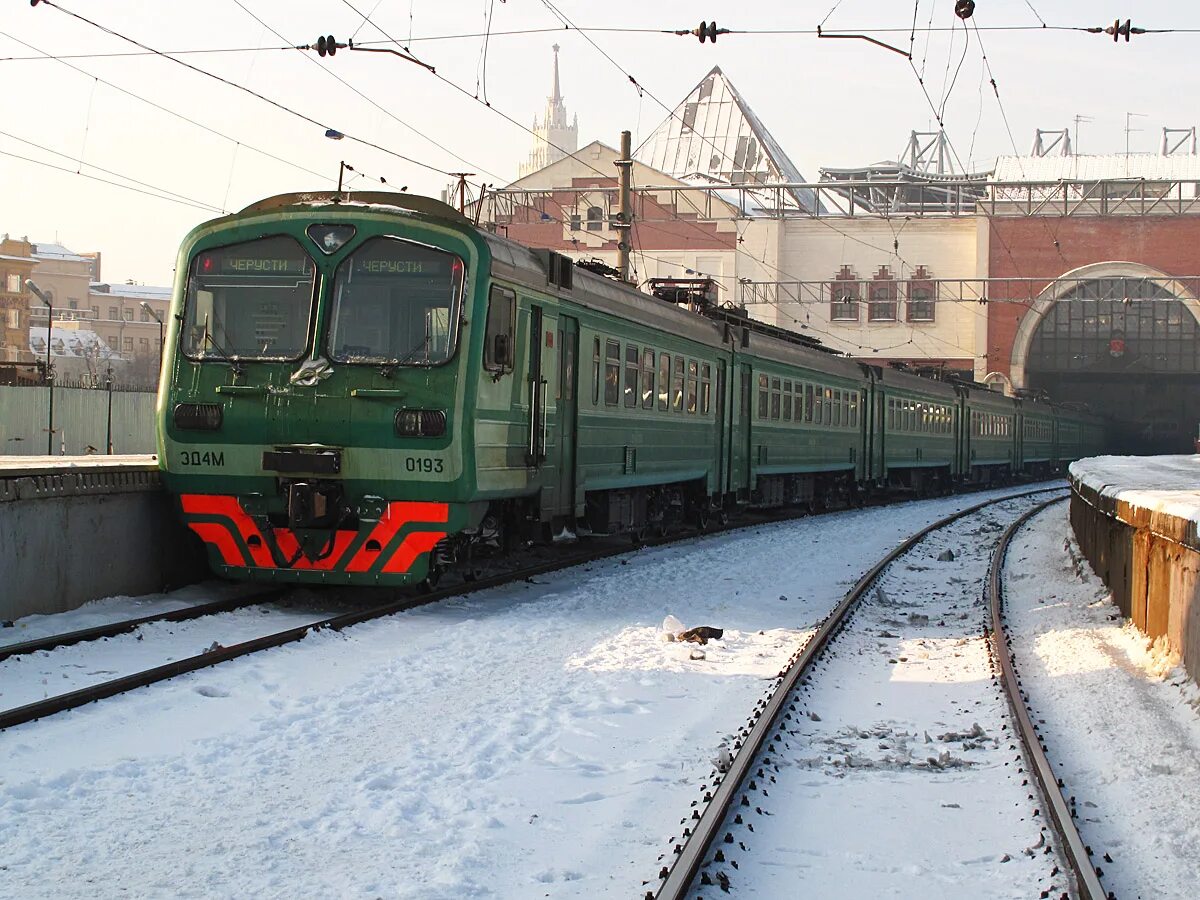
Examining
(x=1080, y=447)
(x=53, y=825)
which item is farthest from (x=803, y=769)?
(x=1080, y=447)

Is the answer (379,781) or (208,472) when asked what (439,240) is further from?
(379,781)

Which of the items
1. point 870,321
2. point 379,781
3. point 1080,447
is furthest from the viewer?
point 1080,447

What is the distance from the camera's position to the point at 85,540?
1058 cm

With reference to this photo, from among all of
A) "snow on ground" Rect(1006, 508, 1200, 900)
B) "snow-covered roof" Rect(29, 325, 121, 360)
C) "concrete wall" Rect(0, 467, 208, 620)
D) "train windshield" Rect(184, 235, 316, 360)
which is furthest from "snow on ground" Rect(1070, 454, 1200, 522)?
"snow-covered roof" Rect(29, 325, 121, 360)

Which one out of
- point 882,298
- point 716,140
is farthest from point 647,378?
point 716,140

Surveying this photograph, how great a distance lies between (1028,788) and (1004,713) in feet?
5.63

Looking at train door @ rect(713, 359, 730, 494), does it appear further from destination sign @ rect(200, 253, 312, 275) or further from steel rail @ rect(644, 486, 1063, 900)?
destination sign @ rect(200, 253, 312, 275)

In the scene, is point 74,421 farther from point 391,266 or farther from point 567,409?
point 391,266

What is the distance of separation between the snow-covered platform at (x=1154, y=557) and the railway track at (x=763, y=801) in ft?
3.74

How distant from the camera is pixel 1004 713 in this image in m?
8.10

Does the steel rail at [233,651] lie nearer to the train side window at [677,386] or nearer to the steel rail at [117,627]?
the steel rail at [117,627]

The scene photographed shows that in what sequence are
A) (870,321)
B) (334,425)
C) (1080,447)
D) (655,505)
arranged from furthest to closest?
1. (1080,447)
2. (870,321)
3. (655,505)
4. (334,425)

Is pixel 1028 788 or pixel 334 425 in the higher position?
pixel 334 425

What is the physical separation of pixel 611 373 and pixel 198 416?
4.81 m
